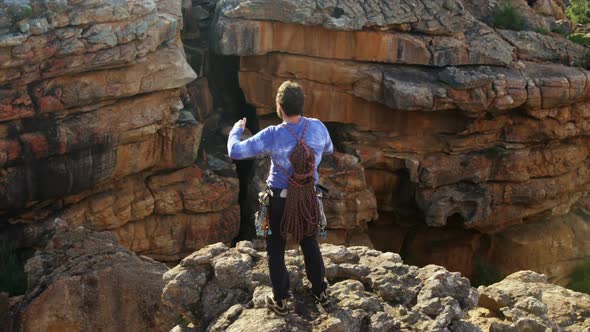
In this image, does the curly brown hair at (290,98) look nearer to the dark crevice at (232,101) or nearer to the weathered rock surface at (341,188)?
the weathered rock surface at (341,188)

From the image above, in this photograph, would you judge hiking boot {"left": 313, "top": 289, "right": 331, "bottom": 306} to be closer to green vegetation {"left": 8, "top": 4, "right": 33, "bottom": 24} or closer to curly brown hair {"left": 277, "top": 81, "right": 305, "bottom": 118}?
curly brown hair {"left": 277, "top": 81, "right": 305, "bottom": 118}

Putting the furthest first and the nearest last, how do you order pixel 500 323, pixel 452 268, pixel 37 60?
pixel 452 268 → pixel 37 60 → pixel 500 323

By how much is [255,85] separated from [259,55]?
2.28ft

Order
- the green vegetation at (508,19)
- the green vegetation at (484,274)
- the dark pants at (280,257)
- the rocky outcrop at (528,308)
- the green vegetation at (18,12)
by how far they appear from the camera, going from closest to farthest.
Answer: the dark pants at (280,257) < the rocky outcrop at (528,308) < the green vegetation at (18,12) < the green vegetation at (508,19) < the green vegetation at (484,274)

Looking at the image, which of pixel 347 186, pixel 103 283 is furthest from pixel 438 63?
pixel 103 283

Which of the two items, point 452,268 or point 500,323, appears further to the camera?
point 452,268

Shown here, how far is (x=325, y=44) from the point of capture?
45.1 feet

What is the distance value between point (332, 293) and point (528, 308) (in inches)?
78.3

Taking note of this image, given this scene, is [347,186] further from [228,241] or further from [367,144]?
[228,241]

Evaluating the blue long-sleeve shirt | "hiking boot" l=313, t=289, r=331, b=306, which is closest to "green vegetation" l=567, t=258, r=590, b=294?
"hiking boot" l=313, t=289, r=331, b=306

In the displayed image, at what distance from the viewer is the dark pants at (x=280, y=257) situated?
530 centimetres

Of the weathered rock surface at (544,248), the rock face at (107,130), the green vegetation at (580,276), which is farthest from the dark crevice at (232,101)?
the green vegetation at (580,276)

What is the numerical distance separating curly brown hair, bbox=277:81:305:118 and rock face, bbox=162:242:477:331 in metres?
1.56

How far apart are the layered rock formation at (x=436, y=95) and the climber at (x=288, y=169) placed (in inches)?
330
